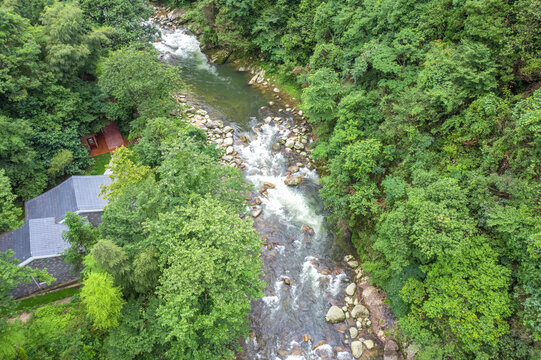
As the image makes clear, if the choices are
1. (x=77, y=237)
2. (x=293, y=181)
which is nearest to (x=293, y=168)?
(x=293, y=181)

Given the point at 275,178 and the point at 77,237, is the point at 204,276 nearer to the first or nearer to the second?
the point at 77,237

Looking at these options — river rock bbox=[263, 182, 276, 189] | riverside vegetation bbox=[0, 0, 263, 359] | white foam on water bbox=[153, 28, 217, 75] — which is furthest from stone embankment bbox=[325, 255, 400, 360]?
white foam on water bbox=[153, 28, 217, 75]

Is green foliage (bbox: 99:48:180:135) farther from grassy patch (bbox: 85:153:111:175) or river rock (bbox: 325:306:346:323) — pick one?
river rock (bbox: 325:306:346:323)

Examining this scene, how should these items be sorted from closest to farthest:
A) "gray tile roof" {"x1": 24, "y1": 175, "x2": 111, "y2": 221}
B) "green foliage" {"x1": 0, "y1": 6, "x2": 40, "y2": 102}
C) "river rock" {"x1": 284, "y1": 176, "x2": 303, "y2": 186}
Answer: "gray tile roof" {"x1": 24, "y1": 175, "x2": 111, "y2": 221} → "green foliage" {"x1": 0, "y1": 6, "x2": 40, "y2": 102} → "river rock" {"x1": 284, "y1": 176, "x2": 303, "y2": 186}

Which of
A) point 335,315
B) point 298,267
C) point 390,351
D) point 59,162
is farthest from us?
point 59,162

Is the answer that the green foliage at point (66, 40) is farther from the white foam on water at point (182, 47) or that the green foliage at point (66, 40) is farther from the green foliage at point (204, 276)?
the green foliage at point (204, 276)

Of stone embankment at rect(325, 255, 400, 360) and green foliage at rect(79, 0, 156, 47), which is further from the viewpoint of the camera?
green foliage at rect(79, 0, 156, 47)
